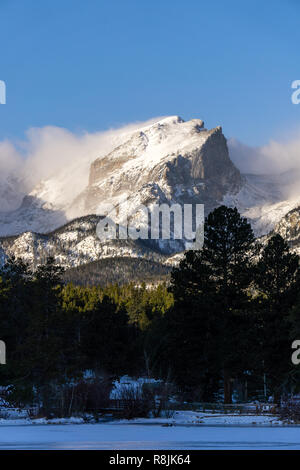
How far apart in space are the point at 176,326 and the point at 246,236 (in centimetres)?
1042

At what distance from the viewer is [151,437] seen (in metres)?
34.5

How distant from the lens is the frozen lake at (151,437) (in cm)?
3075

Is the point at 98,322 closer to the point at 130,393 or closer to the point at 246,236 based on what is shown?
the point at 246,236

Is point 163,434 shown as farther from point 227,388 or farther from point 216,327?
Answer: point 227,388

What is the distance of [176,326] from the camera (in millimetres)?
66688

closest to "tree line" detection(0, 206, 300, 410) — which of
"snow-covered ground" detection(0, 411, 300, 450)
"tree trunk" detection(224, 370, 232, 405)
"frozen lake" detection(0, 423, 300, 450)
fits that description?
"tree trunk" detection(224, 370, 232, 405)

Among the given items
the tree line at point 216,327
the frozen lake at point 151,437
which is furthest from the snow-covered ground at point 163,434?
the tree line at point 216,327

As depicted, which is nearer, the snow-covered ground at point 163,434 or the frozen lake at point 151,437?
the frozen lake at point 151,437

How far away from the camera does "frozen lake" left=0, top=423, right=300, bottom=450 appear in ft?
101

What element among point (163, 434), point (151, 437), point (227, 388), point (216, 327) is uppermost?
point (216, 327)

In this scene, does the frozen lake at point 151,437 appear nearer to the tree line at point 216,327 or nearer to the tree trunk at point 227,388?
the tree line at point 216,327

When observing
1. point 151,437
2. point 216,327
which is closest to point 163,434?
point 151,437

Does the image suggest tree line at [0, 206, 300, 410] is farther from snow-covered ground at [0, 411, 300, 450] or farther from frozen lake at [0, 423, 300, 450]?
frozen lake at [0, 423, 300, 450]
